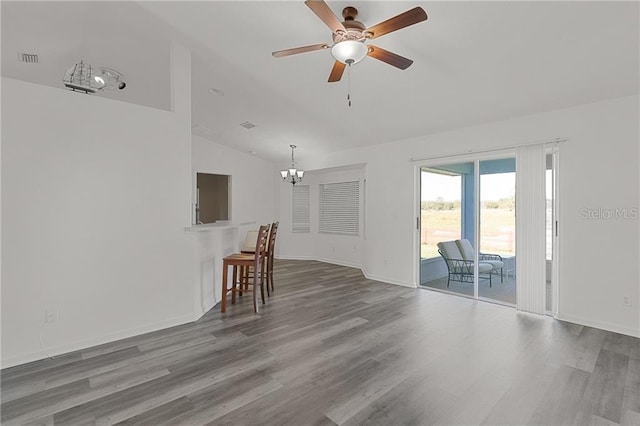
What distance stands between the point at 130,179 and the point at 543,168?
506 cm

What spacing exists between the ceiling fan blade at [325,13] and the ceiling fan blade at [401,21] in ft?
0.76

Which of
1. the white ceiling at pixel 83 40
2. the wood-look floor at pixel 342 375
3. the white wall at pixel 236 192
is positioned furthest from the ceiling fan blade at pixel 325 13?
the white wall at pixel 236 192

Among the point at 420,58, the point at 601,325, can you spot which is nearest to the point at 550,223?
the point at 601,325

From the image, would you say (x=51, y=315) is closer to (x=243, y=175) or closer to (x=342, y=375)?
(x=342, y=375)

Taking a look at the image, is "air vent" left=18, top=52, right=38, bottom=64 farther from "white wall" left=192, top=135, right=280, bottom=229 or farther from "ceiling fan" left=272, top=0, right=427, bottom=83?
"ceiling fan" left=272, top=0, right=427, bottom=83

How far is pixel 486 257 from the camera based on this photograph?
4.68m

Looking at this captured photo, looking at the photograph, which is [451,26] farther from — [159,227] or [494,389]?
[159,227]

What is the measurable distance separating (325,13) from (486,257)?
424 cm

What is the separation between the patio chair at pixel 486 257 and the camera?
4.59m

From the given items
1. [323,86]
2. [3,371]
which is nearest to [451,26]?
[323,86]

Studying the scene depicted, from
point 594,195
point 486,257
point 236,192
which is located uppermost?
point 236,192

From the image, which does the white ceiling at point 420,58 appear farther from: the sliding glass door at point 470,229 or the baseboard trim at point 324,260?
the baseboard trim at point 324,260

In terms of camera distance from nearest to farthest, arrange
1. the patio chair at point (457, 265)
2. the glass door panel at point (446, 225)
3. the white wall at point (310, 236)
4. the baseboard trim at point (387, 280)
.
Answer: the patio chair at point (457, 265)
the glass door panel at point (446, 225)
the baseboard trim at point (387, 280)
the white wall at point (310, 236)

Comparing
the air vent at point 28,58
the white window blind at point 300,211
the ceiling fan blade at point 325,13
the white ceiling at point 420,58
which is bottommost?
the white window blind at point 300,211
